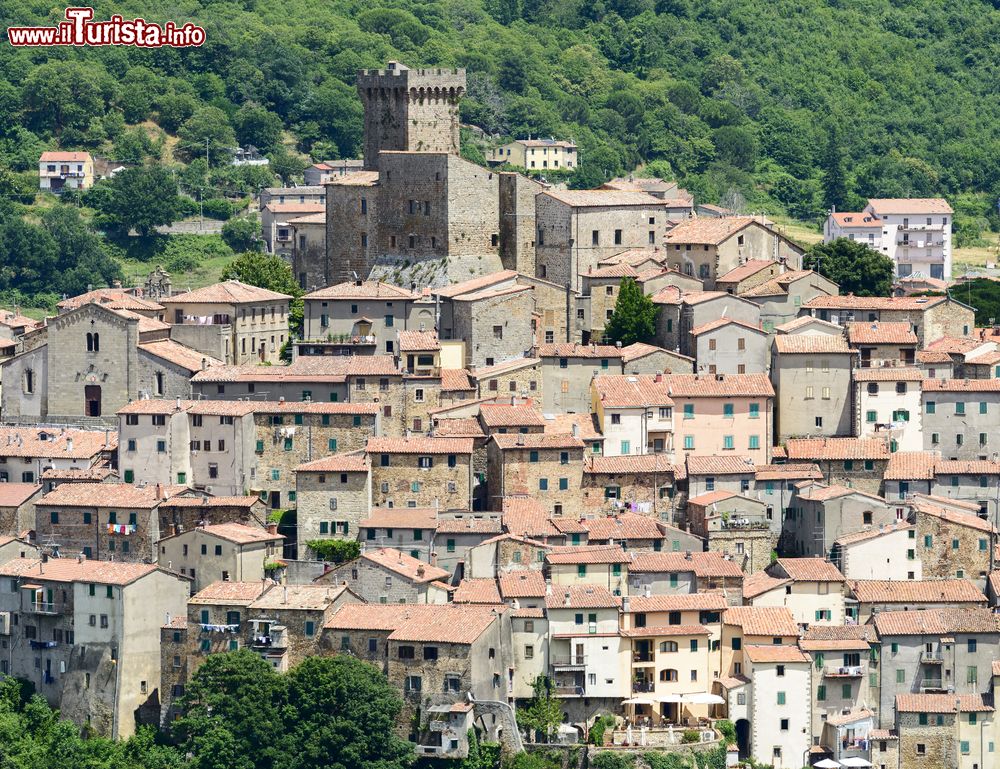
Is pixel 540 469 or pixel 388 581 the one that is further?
pixel 540 469

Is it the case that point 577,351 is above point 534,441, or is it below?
above

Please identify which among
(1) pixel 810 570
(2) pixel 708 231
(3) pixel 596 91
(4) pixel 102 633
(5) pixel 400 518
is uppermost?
(3) pixel 596 91

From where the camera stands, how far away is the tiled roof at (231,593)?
76000 mm

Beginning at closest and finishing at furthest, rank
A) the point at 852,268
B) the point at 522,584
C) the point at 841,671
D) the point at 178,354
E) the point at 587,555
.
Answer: the point at 841,671, the point at 522,584, the point at 587,555, the point at 178,354, the point at 852,268

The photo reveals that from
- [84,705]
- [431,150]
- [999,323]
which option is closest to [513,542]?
[84,705]

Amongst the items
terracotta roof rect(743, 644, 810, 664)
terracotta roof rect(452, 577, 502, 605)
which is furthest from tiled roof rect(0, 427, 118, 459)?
terracotta roof rect(743, 644, 810, 664)

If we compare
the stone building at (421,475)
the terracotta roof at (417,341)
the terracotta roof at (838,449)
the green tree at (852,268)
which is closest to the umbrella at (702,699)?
the stone building at (421,475)

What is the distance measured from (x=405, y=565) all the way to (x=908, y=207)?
60902 mm

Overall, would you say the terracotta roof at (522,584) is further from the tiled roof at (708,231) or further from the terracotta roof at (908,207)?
the terracotta roof at (908,207)

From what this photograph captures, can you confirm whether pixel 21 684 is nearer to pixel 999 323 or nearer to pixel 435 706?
pixel 435 706

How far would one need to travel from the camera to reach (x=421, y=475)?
8094 cm

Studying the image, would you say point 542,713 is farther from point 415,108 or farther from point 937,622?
point 415,108

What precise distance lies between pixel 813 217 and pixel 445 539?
250 ft

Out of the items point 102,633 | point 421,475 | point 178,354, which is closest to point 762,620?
point 421,475
